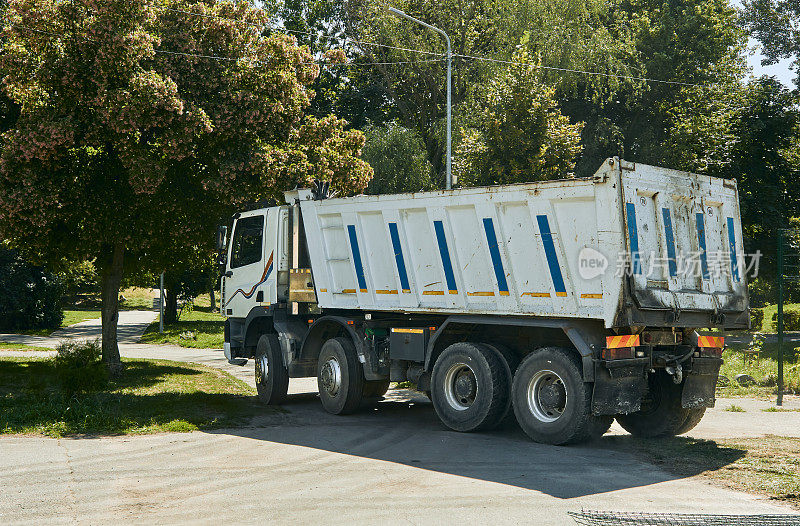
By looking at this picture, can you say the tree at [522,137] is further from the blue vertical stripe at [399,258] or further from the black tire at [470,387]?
the black tire at [470,387]

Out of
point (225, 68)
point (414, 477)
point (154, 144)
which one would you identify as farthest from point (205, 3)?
point (414, 477)

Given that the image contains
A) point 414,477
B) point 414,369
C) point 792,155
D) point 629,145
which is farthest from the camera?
point 629,145

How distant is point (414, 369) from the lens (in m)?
12.3

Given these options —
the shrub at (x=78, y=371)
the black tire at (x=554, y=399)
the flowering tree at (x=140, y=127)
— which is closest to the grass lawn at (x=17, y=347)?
the flowering tree at (x=140, y=127)

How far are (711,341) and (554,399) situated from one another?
2102 millimetres

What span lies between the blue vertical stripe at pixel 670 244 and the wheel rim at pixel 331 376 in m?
5.21

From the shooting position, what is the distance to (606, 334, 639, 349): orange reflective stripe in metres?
9.55

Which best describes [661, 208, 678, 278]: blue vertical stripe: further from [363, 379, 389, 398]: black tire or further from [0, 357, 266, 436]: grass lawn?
[0, 357, 266, 436]: grass lawn

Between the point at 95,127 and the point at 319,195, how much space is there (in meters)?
4.60

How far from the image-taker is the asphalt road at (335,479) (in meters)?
6.96

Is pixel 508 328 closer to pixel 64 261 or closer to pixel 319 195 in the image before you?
pixel 319 195

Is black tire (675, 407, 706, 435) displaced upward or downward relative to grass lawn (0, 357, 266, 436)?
upward

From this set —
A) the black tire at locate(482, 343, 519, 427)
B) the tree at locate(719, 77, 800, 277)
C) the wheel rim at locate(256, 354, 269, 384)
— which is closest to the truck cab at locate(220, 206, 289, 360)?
the wheel rim at locate(256, 354, 269, 384)
